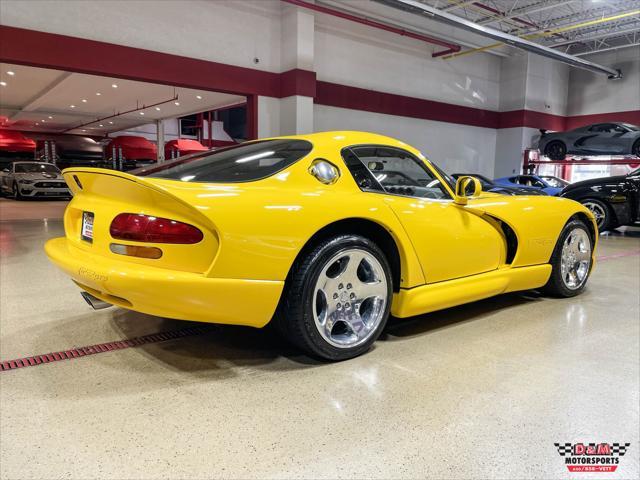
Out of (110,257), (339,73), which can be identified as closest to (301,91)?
(339,73)

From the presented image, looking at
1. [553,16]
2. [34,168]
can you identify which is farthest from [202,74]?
[553,16]

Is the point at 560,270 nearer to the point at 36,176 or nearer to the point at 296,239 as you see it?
the point at 296,239

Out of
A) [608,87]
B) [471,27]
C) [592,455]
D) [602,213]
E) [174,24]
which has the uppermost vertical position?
[608,87]

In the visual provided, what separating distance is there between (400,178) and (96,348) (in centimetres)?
201

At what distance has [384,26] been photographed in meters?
11.4

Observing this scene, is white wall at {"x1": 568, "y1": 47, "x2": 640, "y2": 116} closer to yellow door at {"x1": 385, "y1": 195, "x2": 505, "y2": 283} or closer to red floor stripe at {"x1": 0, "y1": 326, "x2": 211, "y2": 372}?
yellow door at {"x1": 385, "y1": 195, "x2": 505, "y2": 283}

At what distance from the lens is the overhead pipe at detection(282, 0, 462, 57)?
975cm

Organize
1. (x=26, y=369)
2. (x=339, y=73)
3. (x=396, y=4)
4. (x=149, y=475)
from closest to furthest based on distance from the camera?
(x=149, y=475) → (x=26, y=369) → (x=396, y=4) → (x=339, y=73)

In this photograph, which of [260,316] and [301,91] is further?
[301,91]

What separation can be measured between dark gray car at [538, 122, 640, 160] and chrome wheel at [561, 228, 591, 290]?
399 inches

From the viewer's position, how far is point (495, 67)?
15.3 m

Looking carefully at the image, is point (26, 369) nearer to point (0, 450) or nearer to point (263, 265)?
point (0, 450)

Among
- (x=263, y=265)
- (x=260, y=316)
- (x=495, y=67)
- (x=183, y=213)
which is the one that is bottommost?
(x=260, y=316)

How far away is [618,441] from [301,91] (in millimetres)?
9272
